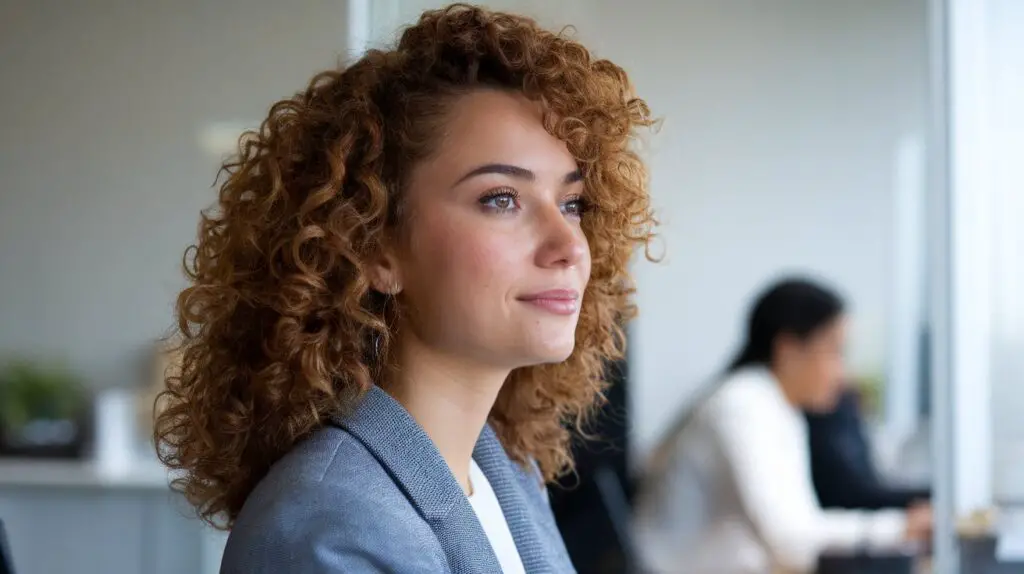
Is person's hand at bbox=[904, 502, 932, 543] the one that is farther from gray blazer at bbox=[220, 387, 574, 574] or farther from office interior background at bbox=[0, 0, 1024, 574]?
gray blazer at bbox=[220, 387, 574, 574]

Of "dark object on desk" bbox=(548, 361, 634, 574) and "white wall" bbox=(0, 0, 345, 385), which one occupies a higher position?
"white wall" bbox=(0, 0, 345, 385)

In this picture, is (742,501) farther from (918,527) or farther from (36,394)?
(36,394)

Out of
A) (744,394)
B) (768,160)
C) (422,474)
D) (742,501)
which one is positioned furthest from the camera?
(768,160)

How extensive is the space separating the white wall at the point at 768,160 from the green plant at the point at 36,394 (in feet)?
11.0

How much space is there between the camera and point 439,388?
4.10 feet

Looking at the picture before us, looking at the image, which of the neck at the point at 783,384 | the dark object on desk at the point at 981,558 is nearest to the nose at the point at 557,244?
the dark object on desk at the point at 981,558

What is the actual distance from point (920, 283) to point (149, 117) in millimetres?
4225

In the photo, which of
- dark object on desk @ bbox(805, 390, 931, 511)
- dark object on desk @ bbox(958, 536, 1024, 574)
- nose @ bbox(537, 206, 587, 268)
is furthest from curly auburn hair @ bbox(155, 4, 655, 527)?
dark object on desk @ bbox(805, 390, 931, 511)

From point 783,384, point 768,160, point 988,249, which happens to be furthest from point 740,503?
point 768,160

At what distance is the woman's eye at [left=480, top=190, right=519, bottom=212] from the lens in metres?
1.21

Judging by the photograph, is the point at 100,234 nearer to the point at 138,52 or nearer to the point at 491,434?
the point at 138,52

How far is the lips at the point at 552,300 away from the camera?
1195mm

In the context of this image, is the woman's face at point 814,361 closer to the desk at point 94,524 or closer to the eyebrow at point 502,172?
the desk at point 94,524

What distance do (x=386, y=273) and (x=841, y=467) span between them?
3.02 m
